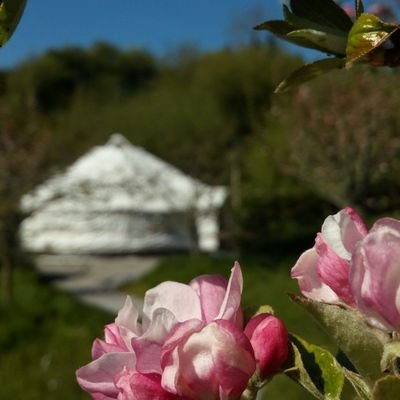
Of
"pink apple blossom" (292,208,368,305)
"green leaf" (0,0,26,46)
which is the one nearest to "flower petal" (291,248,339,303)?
"pink apple blossom" (292,208,368,305)

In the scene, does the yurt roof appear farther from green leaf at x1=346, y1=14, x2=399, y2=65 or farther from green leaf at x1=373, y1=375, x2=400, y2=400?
green leaf at x1=373, y1=375, x2=400, y2=400

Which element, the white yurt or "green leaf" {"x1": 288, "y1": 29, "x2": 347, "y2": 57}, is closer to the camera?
"green leaf" {"x1": 288, "y1": 29, "x2": 347, "y2": 57}

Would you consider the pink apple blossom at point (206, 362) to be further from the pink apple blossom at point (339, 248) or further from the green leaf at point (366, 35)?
the green leaf at point (366, 35)

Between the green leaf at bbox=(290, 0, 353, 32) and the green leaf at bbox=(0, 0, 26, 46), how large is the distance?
186 millimetres

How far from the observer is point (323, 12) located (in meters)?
0.58

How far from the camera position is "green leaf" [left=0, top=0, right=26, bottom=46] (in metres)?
0.54

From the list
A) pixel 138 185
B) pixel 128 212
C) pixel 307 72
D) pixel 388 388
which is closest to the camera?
pixel 388 388

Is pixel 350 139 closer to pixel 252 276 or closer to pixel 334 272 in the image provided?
pixel 252 276

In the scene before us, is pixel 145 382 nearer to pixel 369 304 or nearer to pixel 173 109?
pixel 369 304

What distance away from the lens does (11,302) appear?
19.5 feet

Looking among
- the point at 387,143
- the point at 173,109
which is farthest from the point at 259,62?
the point at 387,143

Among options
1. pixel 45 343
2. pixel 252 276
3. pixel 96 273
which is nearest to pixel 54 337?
pixel 45 343

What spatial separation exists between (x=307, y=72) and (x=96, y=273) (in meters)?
10.3

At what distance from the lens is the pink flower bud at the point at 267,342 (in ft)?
1.56
